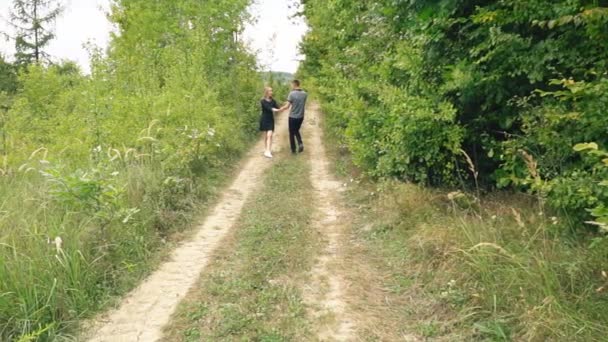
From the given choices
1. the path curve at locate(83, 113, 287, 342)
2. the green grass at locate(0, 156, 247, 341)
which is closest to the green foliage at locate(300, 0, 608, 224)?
the path curve at locate(83, 113, 287, 342)

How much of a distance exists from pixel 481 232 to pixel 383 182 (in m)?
2.98

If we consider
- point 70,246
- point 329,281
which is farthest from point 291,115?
point 70,246

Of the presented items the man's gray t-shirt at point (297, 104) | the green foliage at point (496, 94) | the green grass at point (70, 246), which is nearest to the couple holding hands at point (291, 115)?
the man's gray t-shirt at point (297, 104)

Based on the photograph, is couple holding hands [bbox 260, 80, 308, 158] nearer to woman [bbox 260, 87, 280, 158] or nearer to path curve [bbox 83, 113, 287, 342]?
woman [bbox 260, 87, 280, 158]

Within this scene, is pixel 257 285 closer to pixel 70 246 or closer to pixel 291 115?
pixel 70 246

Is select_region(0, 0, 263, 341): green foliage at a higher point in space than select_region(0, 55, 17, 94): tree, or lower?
lower

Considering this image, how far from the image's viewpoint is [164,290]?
201 inches

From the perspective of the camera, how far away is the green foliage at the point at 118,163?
4.54 m

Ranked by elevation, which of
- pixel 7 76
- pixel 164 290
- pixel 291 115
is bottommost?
pixel 164 290

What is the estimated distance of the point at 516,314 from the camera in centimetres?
369

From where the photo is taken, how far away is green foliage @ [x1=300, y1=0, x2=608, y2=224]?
403cm

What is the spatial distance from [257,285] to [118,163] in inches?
172

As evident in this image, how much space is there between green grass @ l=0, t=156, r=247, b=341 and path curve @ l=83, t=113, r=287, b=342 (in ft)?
0.64

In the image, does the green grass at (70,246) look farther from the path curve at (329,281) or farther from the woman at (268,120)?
the woman at (268,120)
